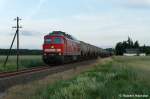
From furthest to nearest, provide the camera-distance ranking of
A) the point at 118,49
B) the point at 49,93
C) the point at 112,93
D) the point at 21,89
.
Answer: the point at 118,49 → the point at 21,89 → the point at 49,93 → the point at 112,93

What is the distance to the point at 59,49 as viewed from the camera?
39.9 m

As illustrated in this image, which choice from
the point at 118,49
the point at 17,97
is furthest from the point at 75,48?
the point at 118,49

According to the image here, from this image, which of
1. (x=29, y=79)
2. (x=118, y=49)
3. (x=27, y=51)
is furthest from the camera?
(x=118, y=49)

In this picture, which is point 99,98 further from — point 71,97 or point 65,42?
point 65,42

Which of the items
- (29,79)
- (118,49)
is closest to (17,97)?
(29,79)

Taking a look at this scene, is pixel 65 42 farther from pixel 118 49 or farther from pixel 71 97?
pixel 118 49

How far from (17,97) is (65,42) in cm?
2697

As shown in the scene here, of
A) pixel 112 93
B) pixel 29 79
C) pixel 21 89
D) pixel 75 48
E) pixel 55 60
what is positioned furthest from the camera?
pixel 75 48

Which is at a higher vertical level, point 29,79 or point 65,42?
point 65,42

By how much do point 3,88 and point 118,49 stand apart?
178909 millimetres

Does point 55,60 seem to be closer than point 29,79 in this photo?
No

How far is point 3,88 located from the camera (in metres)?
17.8

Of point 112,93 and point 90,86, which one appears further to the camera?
point 90,86

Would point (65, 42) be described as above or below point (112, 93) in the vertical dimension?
above
